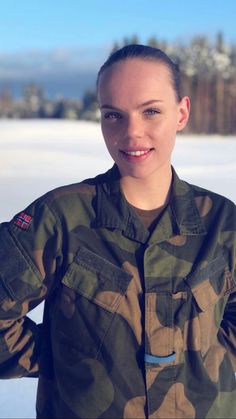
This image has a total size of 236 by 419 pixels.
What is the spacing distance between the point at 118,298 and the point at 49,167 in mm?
10197

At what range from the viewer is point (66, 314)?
154 centimetres

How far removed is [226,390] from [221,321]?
21 cm

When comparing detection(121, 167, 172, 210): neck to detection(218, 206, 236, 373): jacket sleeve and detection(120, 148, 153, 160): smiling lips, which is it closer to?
detection(120, 148, 153, 160): smiling lips

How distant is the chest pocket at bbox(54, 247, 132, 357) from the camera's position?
1.52m

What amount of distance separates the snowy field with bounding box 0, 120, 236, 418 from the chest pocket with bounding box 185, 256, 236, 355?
54.8 inches

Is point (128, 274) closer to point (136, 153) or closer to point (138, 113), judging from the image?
point (136, 153)

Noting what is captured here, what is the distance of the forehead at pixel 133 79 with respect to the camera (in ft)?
4.86

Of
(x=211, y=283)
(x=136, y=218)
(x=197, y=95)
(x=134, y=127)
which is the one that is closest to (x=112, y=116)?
(x=134, y=127)

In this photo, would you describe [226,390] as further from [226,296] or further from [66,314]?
[66,314]

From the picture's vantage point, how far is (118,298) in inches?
59.8

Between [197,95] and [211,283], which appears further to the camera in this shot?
[197,95]

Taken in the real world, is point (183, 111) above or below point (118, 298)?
above

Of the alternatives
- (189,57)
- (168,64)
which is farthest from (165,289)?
(189,57)

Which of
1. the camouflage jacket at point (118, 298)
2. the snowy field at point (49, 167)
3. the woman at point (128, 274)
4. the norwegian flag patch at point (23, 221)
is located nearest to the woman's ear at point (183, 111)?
the woman at point (128, 274)
